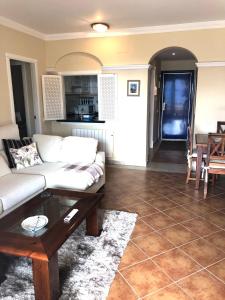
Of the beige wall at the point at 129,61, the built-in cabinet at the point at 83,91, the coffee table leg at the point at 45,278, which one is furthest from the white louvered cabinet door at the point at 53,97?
the coffee table leg at the point at 45,278

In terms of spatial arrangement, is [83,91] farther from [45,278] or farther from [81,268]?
[45,278]

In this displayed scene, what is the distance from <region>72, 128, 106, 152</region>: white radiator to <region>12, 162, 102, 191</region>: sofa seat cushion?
75.0 inches

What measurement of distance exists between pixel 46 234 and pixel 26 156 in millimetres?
1944

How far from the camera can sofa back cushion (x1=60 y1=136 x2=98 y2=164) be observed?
12.1ft

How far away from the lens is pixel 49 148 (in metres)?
3.88

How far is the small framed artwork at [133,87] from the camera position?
483cm

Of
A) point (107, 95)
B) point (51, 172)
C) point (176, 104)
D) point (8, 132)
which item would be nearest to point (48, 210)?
point (51, 172)

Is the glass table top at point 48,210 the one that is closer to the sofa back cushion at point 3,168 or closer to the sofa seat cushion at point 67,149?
the sofa back cushion at point 3,168

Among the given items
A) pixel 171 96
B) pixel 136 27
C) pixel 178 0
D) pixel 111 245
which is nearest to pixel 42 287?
pixel 111 245

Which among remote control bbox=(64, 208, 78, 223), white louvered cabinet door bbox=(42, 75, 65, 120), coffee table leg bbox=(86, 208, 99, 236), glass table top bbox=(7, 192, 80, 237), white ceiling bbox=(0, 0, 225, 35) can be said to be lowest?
coffee table leg bbox=(86, 208, 99, 236)

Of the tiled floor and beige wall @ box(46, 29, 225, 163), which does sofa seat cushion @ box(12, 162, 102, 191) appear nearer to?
the tiled floor

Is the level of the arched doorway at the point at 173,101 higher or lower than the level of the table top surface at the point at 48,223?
higher

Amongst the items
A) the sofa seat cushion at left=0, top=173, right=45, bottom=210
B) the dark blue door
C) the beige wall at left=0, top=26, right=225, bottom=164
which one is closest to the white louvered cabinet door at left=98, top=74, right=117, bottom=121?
the beige wall at left=0, top=26, right=225, bottom=164

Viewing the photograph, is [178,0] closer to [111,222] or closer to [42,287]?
[111,222]
